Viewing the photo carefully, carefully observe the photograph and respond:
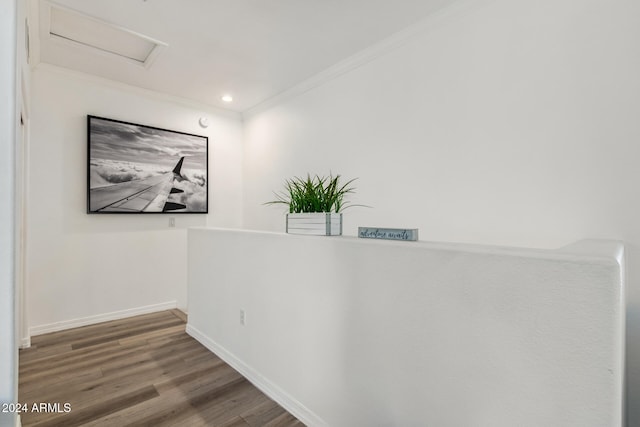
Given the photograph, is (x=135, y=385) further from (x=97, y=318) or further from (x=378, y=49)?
(x=378, y=49)

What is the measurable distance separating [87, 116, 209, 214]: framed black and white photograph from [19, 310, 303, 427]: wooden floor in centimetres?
135

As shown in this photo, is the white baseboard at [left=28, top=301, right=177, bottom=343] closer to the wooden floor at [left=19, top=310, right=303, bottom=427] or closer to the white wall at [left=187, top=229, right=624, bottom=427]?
the wooden floor at [left=19, top=310, right=303, bottom=427]

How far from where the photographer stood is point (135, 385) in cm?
195

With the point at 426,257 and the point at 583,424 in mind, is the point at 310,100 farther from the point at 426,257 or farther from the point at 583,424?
the point at 583,424

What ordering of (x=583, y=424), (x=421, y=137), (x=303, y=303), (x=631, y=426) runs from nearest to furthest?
(x=583, y=424) < (x=631, y=426) < (x=303, y=303) < (x=421, y=137)

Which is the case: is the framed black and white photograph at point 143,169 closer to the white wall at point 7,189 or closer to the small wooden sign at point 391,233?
the white wall at point 7,189

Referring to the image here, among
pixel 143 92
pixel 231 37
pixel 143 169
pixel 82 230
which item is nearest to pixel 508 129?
pixel 231 37

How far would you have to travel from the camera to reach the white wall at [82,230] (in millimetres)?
2764

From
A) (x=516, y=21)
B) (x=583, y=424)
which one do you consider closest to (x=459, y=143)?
(x=516, y=21)

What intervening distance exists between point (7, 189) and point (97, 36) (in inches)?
84.8

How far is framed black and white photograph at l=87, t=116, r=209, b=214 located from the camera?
9.88ft

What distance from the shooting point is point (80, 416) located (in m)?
1.66

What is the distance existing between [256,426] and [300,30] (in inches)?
107

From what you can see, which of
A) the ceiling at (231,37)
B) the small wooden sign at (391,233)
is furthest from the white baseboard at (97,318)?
the small wooden sign at (391,233)
